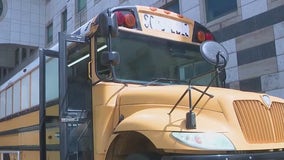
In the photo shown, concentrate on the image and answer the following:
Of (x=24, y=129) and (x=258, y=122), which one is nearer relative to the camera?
(x=258, y=122)

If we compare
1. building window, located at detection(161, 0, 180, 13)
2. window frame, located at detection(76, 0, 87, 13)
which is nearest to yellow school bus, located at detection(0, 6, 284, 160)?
building window, located at detection(161, 0, 180, 13)

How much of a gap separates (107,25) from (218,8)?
6.71 meters

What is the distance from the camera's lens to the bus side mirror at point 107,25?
4367 mm

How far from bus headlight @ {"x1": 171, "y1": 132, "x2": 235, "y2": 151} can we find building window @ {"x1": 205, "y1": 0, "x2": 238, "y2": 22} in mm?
6734

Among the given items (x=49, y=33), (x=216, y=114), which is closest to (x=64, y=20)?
(x=49, y=33)

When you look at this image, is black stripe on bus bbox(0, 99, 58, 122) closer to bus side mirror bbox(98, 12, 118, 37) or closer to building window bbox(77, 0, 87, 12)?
bus side mirror bbox(98, 12, 118, 37)

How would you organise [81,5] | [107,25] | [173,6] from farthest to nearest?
[81,5] < [173,6] < [107,25]

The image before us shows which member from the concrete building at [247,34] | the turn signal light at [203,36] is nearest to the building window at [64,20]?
the concrete building at [247,34]

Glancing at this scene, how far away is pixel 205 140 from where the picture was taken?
3.73m

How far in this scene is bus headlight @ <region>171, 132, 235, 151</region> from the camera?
3.68 m

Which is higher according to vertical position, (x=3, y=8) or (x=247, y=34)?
(x=3, y=8)

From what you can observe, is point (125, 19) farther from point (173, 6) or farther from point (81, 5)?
point (81, 5)

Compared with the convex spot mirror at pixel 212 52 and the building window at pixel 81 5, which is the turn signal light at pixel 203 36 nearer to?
the convex spot mirror at pixel 212 52

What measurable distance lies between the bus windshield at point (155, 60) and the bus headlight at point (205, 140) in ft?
4.09
